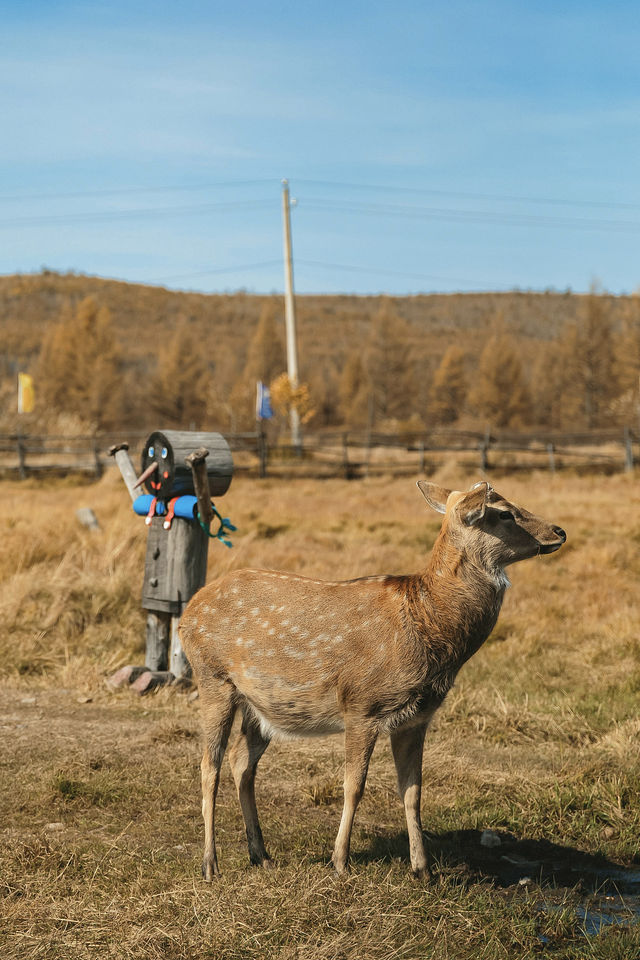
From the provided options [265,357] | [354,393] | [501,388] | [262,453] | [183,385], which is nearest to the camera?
[262,453]

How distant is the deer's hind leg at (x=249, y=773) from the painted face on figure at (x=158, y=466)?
3196mm

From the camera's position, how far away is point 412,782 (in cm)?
435

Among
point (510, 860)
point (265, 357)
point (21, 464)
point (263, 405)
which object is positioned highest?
point (265, 357)

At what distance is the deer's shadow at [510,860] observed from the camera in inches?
173

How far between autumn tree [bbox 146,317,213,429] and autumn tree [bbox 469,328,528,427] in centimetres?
1612

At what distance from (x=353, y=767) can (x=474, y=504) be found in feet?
4.05

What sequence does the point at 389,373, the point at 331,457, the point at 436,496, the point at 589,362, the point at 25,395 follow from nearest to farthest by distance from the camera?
1. the point at 436,496
2. the point at 25,395
3. the point at 331,457
4. the point at 589,362
5. the point at 389,373

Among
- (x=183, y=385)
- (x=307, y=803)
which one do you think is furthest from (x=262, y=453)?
(x=183, y=385)

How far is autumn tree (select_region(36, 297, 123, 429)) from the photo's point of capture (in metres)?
51.2

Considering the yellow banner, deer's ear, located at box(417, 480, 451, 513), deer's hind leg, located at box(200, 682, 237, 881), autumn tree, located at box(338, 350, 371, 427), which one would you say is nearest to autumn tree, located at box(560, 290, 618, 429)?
autumn tree, located at box(338, 350, 371, 427)

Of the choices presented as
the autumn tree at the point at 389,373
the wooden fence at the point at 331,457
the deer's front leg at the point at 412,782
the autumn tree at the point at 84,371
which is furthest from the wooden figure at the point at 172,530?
the autumn tree at the point at 389,373

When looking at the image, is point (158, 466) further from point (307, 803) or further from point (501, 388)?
point (501, 388)

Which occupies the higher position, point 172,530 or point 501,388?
point 501,388

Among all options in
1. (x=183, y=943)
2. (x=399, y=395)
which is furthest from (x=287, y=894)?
(x=399, y=395)
